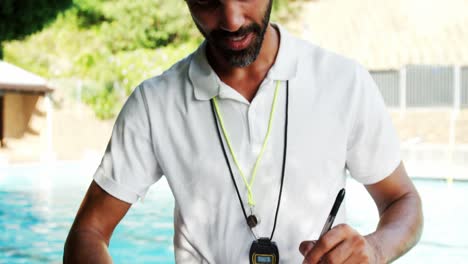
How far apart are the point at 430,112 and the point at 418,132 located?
72 cm

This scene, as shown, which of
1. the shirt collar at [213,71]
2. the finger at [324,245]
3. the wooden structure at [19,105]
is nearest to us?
the finger at [324,245]

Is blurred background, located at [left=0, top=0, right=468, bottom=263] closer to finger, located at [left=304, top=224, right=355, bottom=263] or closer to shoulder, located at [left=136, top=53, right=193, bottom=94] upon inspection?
shoulder, located at [left=136, top=53, right=193, bottom=94]

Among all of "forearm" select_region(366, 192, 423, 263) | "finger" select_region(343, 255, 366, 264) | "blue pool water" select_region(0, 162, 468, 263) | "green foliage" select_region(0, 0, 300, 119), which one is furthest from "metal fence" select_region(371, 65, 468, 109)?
"finger" select_region(343, 255, 366, 264)

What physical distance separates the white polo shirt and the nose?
0.15 m

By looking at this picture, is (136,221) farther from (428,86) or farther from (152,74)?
(428,86)

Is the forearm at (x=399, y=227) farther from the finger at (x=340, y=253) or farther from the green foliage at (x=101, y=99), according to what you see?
the green foliage at (x=101, y=99)

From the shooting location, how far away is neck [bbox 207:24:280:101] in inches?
50.3

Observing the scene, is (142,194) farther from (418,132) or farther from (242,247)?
(418,132)

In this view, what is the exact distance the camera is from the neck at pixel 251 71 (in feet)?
4.19

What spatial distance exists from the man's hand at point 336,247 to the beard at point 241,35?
323 millimetres

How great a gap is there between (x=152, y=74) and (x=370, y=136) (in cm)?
1749

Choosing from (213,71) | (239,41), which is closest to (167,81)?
(213,71)

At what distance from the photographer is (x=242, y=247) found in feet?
4.01

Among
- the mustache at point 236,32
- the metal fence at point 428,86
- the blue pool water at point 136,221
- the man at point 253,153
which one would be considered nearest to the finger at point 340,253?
the man at point 253,153
